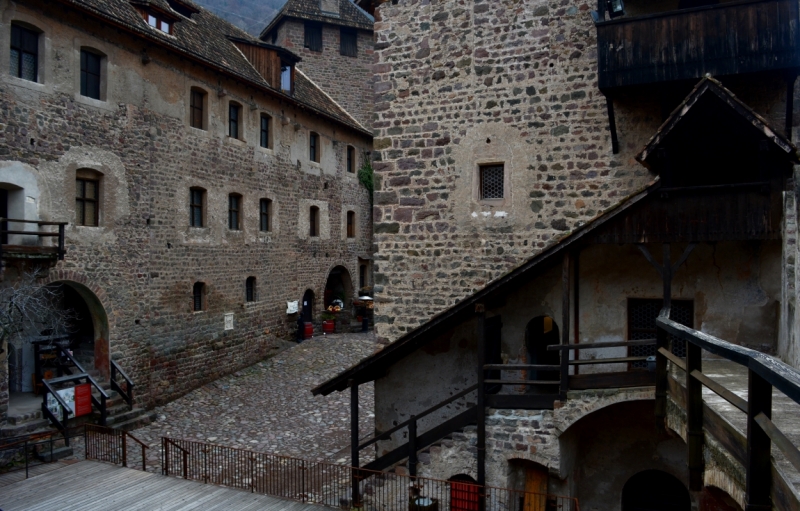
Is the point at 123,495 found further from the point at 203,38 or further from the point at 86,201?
Result: the point at 203,38

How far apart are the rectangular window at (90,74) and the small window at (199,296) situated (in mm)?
6121

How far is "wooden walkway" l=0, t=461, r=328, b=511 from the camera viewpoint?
9750mm

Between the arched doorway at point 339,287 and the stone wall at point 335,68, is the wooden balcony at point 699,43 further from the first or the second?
the stone wall at point 335,68

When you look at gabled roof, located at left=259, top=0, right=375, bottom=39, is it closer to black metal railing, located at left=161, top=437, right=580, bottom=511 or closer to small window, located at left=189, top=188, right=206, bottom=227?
small window, located at left=189, top=188, right=206, bottom=227

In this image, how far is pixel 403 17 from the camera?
451 inches

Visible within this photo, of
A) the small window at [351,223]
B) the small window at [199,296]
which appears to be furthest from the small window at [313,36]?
the small window at [199,296]

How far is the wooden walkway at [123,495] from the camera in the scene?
32.0 ft

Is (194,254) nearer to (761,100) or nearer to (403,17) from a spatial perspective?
(403,17)

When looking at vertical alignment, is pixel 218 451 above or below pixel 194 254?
below

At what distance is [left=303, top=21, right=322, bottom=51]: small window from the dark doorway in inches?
488

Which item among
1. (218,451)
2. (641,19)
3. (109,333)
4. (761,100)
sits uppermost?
(641,19)

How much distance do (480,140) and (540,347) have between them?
12.6ft

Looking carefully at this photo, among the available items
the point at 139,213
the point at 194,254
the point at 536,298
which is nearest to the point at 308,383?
the point at 194,254

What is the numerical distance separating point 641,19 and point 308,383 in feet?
46.2
